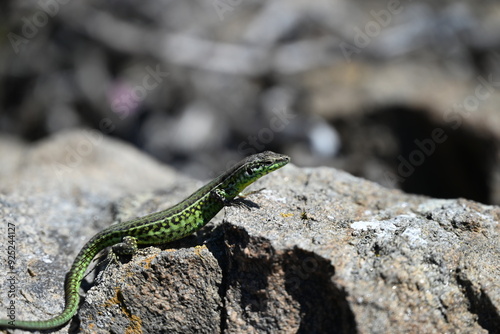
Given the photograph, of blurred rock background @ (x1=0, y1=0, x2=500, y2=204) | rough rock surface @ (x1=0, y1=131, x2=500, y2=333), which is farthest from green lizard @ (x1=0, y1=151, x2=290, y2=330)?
blurred rock background @ (x1=0, y1=0, x2=500, y2=204)

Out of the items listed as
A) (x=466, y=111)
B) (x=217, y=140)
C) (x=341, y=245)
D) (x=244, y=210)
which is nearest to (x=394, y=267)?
(x=341, y=245)

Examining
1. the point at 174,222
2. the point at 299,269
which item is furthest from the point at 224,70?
the point at 299,269

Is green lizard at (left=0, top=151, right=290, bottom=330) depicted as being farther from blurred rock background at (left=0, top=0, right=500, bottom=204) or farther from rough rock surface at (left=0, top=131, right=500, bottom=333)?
blurred rock background at (left=0, top=0, right=500, bottom=204)

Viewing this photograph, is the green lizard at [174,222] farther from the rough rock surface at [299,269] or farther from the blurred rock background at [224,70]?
the blurred rock background at [224,70]

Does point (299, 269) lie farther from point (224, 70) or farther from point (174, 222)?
point (224, 70)

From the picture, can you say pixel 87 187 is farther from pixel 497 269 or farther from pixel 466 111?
pixel 466 111

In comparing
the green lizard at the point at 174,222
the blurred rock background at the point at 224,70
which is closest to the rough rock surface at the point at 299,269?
the green lizard at the point at 174,222
